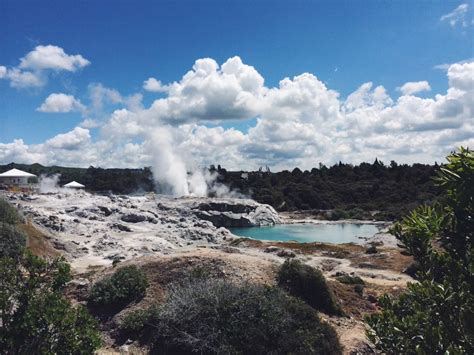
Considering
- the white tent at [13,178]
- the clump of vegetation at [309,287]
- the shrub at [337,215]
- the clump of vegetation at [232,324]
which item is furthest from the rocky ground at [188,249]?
the white tent at [13,178]

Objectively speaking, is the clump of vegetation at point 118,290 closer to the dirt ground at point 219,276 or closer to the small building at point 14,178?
the dirt ground at point 219,276

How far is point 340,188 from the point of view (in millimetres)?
94438

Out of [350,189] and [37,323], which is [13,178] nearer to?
[350,189]

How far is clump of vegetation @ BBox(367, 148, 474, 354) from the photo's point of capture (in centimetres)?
368

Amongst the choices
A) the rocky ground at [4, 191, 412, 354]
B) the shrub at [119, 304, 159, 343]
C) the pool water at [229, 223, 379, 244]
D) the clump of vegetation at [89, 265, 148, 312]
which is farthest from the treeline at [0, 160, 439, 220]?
the shrub at [119, 304, 159, 343]

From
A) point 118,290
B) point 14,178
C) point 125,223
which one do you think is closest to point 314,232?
point 125,223

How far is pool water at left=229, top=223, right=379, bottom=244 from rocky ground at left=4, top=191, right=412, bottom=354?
4231 mm

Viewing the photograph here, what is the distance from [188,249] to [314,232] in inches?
1321

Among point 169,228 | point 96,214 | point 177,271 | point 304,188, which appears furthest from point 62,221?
point 304,188

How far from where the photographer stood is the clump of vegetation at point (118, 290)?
1284 cm

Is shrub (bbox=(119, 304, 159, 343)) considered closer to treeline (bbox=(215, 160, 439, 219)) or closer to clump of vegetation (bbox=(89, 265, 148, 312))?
clump of vegetation (bbox=(89, 265, 148, 312))

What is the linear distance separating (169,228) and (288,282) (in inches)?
1293

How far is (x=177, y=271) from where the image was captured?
1455cm

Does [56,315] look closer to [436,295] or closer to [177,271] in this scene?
[436,295]
